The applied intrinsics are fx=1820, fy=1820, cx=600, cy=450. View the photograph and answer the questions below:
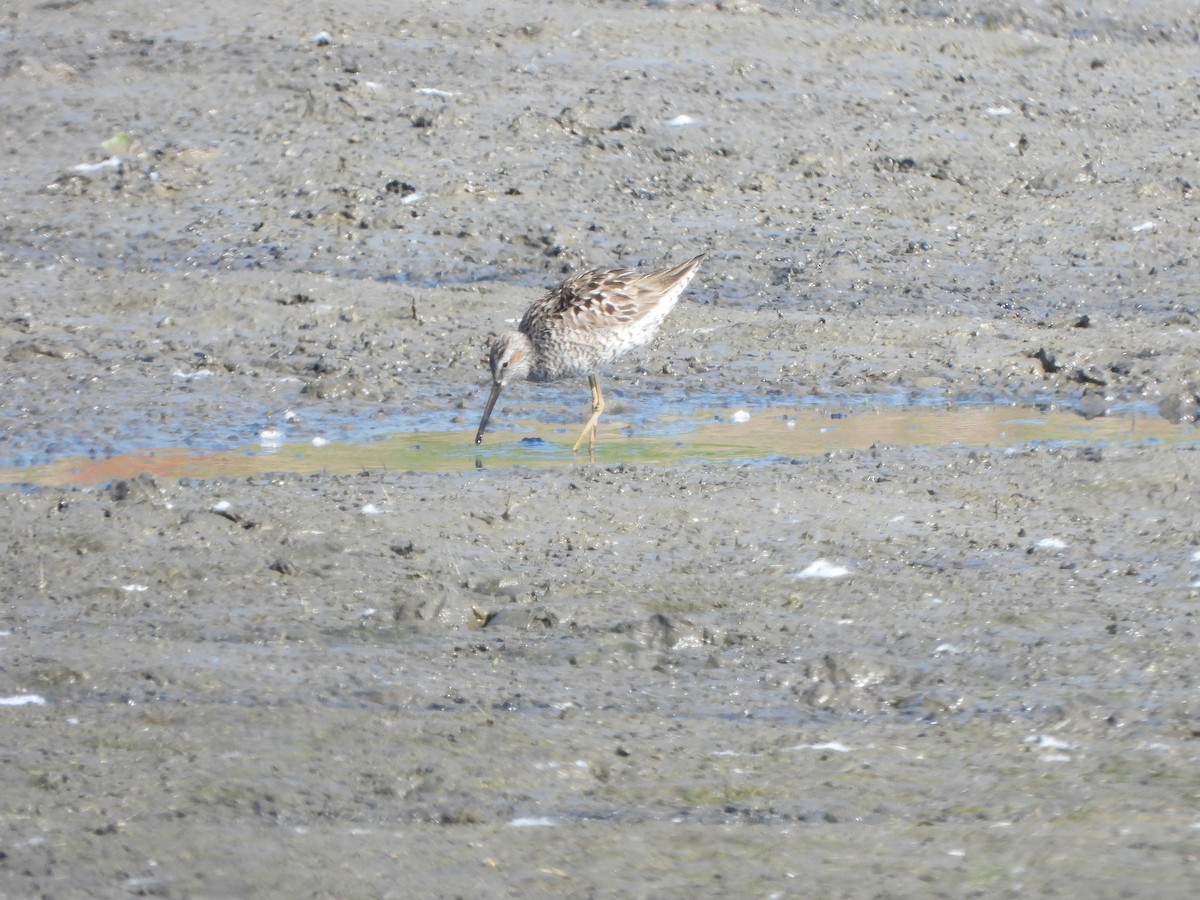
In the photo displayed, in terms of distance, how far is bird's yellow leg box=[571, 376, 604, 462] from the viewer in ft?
28.6

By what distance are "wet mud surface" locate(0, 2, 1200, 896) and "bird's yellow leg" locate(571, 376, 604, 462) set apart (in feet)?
0.45

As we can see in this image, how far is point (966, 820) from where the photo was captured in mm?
4617

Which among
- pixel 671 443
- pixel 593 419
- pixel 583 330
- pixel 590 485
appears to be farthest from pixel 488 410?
pixel 590 485

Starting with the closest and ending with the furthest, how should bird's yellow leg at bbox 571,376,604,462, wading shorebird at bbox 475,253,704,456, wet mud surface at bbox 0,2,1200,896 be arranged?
wet mud surface at bbox 0,2,1200,896 < bird's yellow leg at bbox 571,376,604,462 < wading shorebird at bbox 475,253,704,456

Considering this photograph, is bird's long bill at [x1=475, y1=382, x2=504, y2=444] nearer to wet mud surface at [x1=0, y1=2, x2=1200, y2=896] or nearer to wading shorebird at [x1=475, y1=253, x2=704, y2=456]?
wading shorebird at [x1=475, y1=253, x2=704, y2=456]

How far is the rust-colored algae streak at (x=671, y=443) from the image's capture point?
27.1 feet

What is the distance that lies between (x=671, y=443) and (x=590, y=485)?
4.02 ft

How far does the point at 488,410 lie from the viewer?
903cm

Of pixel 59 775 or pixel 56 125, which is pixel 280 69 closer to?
pixel 56 125

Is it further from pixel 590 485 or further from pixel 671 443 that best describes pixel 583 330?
pixel 590 485

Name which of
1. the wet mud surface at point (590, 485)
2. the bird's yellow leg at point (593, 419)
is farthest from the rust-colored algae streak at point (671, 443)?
the wet mud surface at point (590, 485)

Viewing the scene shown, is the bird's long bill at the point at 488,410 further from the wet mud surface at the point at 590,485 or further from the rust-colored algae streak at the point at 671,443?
the wet mud surface at the point at 590,485

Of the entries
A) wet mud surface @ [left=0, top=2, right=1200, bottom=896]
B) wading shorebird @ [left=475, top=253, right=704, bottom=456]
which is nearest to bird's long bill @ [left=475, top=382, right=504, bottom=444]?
wading shorebird @ [left=475, top=253, right=704, bottom=456]

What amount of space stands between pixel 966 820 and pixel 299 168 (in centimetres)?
930
